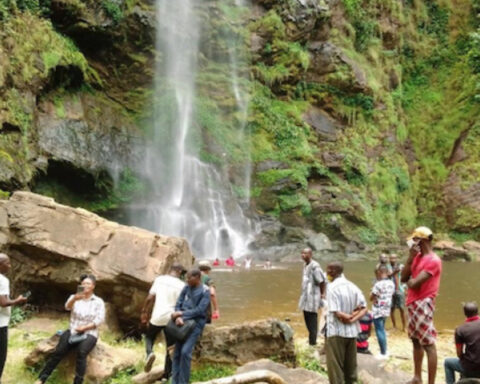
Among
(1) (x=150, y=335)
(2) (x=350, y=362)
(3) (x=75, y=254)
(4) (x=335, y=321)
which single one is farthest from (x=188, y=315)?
(3) (x=75, y=254)

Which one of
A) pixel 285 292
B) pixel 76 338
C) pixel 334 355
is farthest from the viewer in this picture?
pixel 285 292

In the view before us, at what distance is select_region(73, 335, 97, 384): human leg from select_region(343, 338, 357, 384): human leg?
3005 mm

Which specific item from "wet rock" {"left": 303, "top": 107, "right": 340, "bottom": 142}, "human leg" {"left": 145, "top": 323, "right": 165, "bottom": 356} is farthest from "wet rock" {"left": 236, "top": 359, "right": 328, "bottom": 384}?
"wet rock" {"left": 303, "top": 107, "right": 340, "bottom": 142}

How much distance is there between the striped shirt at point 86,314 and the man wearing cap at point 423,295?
3.67m

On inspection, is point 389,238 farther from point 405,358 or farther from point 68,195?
point 405,358

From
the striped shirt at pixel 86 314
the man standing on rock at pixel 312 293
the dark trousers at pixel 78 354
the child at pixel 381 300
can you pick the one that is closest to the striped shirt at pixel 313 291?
the man standing on rock at pixel 312 293

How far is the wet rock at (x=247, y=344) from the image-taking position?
6449 millimetres

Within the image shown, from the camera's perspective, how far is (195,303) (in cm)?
541

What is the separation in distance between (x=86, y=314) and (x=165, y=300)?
102 cm

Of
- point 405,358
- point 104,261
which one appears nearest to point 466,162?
point 405,358

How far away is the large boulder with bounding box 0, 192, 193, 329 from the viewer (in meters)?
7.85

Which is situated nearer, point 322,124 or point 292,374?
point 292,374

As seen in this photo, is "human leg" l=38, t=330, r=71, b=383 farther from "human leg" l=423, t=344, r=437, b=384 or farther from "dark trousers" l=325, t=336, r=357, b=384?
"human leg" l=423, t=344, r=437, b=384

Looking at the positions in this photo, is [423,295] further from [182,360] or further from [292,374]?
[182,360]
